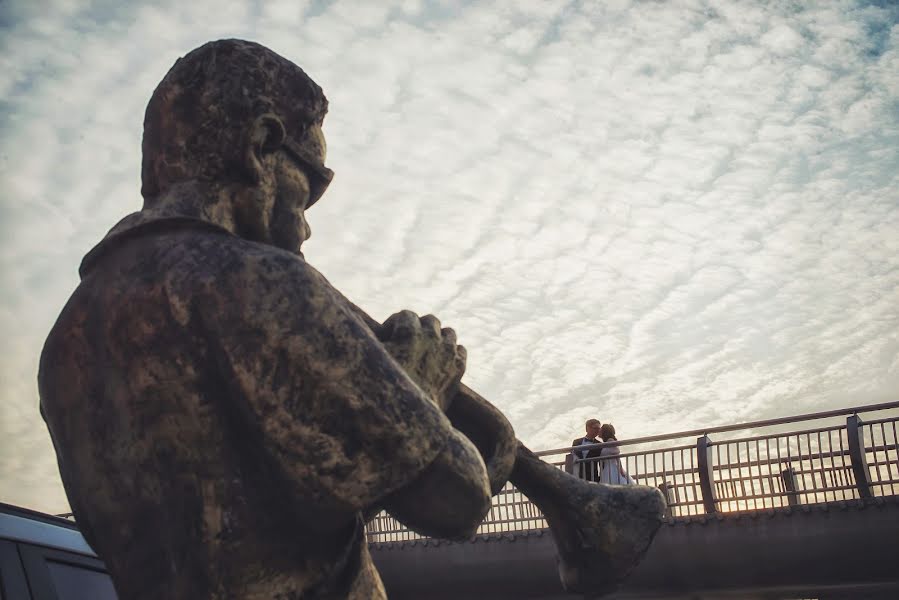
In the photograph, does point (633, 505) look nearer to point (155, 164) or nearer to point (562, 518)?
point (562, 518)

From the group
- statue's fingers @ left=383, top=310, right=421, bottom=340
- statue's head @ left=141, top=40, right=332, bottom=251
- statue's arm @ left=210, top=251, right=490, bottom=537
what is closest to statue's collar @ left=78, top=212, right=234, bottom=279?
statue's head @ left=141, top=40, right=332, bottom=251

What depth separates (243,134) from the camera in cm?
252

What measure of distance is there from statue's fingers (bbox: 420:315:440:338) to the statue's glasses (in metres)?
0.55

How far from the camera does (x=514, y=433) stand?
9.00 feet

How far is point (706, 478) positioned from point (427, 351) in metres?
9.35

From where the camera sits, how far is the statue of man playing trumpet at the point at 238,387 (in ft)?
7.11

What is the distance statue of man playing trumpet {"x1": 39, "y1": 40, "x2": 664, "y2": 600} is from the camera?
85.4 inches

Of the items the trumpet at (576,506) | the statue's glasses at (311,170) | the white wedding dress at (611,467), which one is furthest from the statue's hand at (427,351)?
the white wedding dress at (611,467)

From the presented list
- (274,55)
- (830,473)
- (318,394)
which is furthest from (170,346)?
(830,473)

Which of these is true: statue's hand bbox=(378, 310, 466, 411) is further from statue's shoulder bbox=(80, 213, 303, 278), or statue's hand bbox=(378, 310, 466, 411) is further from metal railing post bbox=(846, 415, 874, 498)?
metal railing post bbox=(846, 415, 874, 498)

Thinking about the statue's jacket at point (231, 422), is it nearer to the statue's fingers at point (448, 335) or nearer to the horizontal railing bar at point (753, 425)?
the statue's fingers at point (448, 335)

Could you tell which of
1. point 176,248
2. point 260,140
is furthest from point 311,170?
point 176,248

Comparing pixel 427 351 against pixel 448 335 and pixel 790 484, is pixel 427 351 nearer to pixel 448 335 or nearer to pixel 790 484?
pixel 448 335

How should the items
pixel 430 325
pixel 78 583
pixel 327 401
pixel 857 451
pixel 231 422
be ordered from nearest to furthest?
1. pixel 327 401
2. pixel 231 422
3. pixel 430 325
4. pixel 78 583
5. pixel 857 451
